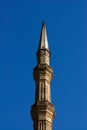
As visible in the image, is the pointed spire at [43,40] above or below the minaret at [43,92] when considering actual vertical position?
above

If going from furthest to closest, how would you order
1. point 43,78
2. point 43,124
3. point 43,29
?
point 43,29 < point 43,78 < point 43,124

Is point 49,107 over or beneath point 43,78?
beneath

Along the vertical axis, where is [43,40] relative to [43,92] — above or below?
above

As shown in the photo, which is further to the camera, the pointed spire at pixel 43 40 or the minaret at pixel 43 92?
the pointed spire at pixel 43 40

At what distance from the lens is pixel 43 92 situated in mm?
28344

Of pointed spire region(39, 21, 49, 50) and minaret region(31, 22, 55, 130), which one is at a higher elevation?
pointed spire region(39, 21, 49, 50)

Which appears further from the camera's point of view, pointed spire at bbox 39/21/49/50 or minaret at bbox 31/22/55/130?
pointed spire at bbox 39/21/49/50

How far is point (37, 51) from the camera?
1200 inches

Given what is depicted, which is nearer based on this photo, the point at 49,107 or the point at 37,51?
the point at 49,107

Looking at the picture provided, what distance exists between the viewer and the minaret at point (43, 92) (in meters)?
27.6

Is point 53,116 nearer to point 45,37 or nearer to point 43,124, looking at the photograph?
point 43,124

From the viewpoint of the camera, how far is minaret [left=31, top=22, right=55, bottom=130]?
1085 inches

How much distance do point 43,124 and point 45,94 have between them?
6.47 feet

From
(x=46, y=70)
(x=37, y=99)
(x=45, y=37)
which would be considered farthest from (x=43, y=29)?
(x=37, y=99)
